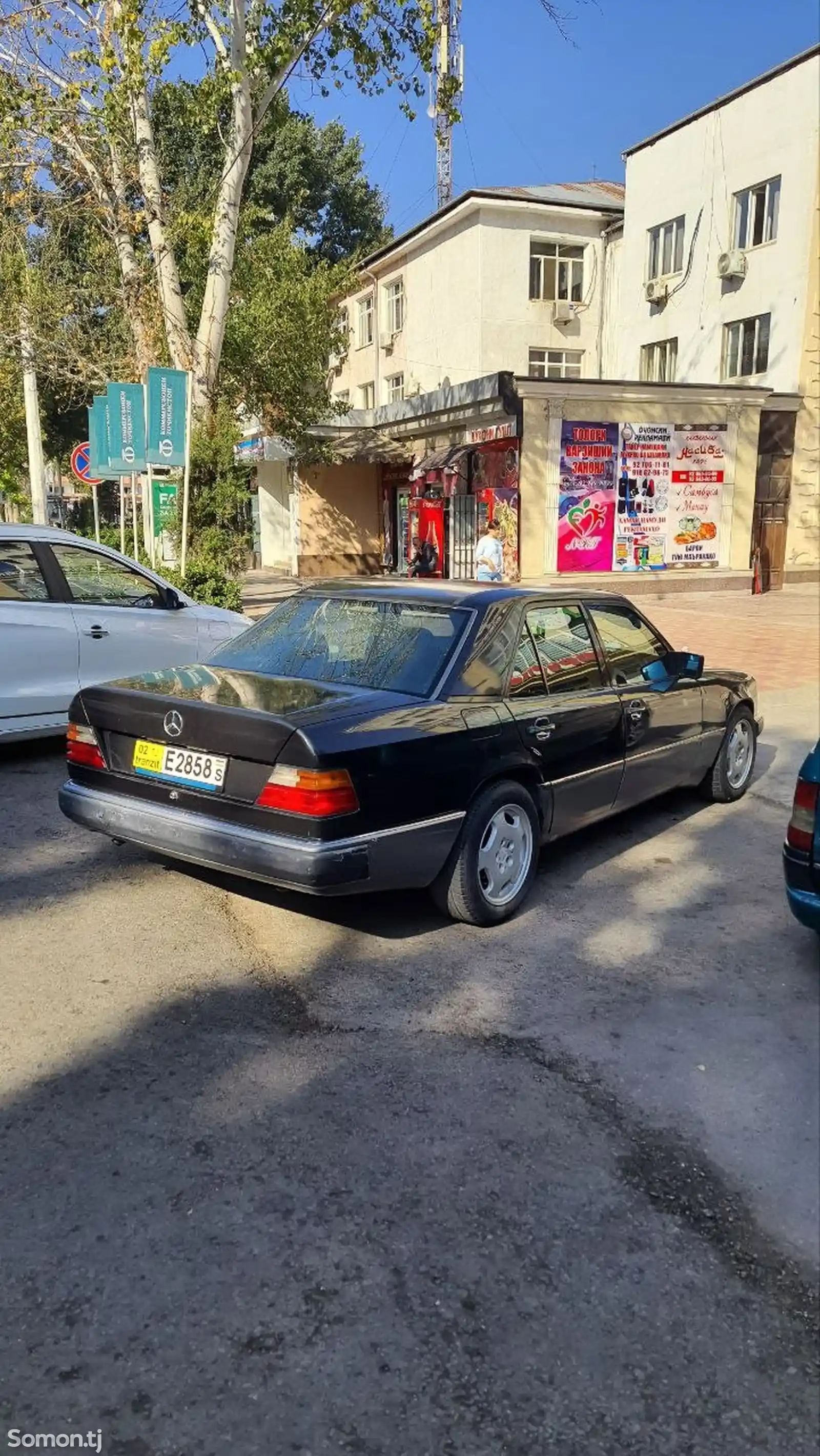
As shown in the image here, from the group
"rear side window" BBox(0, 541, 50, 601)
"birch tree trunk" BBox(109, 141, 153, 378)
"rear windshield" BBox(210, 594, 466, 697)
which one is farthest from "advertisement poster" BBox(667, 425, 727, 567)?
"rear windshield" BBox(210, 594, 466, 697)

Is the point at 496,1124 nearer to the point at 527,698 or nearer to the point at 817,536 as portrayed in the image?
the point at 527,698

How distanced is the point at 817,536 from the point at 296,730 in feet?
72.4

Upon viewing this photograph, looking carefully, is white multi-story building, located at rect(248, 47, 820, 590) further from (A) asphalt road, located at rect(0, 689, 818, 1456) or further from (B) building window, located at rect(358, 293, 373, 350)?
(A) asphalt road, located at rect(0, 689, 818, 1456)

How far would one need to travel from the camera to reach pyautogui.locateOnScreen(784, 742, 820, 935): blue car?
3.91 m

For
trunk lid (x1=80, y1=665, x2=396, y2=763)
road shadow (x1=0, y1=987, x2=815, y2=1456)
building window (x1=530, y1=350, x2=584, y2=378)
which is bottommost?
road shadow (x1=0, y1=987, x2=815, y2=1456)

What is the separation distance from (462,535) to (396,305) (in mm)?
12089

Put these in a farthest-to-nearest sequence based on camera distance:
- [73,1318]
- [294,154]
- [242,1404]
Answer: [294,154] < [73,1318] < [242,1404]

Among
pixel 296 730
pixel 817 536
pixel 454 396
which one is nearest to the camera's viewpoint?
pixel 296 730

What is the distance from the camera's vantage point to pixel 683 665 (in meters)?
5.54

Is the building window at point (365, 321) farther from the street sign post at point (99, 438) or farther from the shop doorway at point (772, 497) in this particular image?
the street sign post at point (99, 438)

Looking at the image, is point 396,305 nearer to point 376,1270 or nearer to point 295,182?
point 295,182

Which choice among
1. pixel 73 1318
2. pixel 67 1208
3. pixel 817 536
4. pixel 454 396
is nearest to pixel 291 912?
pixel 67 1208

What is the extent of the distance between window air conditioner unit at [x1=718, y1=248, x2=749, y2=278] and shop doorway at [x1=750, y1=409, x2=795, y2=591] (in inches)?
141

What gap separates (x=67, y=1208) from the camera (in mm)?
2525
